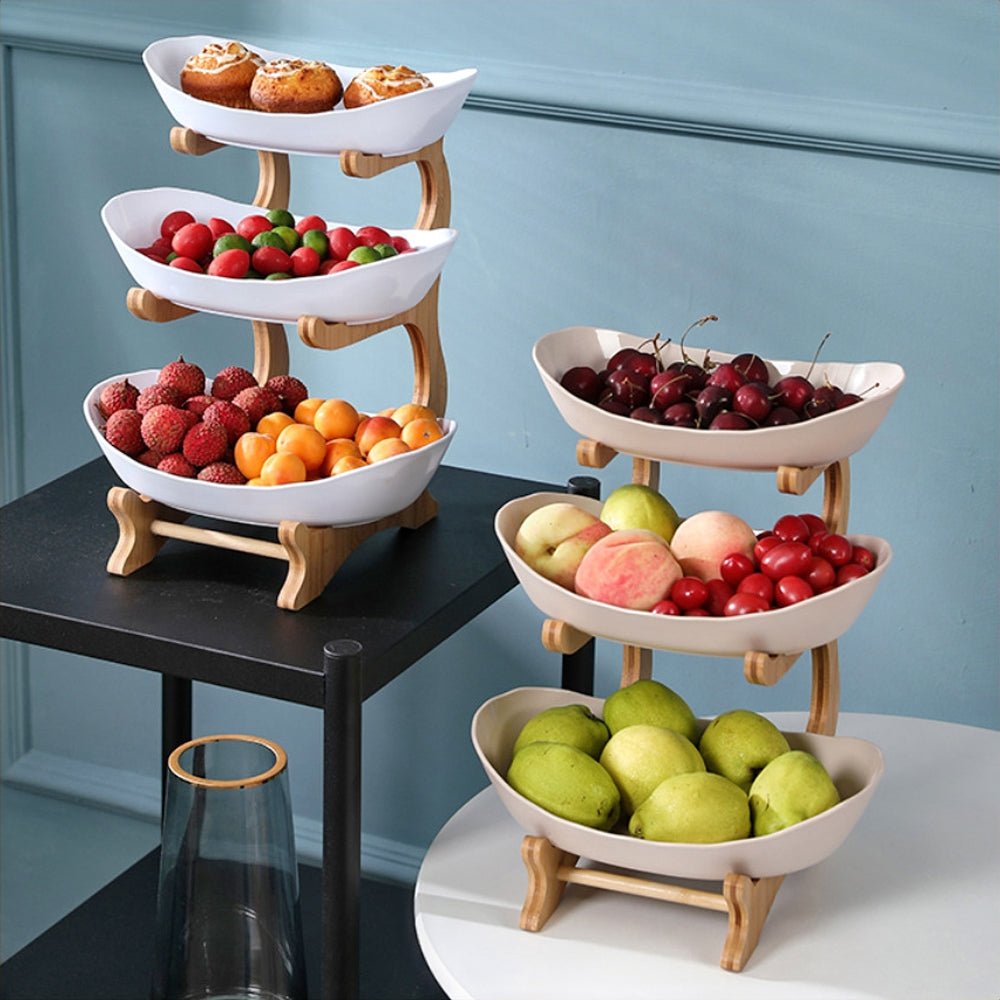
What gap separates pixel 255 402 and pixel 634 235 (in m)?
0.59

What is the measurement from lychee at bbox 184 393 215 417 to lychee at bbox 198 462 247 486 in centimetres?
7

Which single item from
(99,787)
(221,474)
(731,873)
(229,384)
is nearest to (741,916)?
(731,873)

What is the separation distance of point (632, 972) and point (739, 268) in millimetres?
897

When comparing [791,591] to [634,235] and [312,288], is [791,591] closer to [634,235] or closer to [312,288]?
[312,288]

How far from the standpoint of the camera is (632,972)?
125cm

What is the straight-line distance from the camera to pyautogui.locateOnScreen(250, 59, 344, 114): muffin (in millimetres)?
1507

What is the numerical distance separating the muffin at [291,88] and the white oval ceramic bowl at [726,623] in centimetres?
51

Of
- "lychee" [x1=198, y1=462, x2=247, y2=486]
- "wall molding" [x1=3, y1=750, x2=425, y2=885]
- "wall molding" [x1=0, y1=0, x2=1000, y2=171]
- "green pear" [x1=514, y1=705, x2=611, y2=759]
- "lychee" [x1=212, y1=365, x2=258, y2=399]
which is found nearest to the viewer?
"green pear" [x1=514, y1=705, x2=611, y2=759]

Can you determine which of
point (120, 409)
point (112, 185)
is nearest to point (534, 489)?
point (120, 409)

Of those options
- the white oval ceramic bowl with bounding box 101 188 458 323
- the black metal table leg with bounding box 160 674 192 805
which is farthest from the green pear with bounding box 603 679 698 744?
A: the black metal table leg with bounding box 160 674 192 805

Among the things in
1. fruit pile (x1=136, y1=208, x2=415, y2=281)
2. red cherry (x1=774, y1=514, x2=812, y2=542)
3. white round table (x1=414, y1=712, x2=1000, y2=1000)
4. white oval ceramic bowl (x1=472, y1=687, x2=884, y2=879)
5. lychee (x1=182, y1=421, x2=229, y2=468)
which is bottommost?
white round table (x1=414, y1=712, x2=1000, y2=1000)

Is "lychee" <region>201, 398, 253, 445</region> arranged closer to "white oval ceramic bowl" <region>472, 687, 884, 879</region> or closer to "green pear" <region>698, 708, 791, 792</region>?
"white oval ceramic bowl" <region>472, 687, 884, 879</region>

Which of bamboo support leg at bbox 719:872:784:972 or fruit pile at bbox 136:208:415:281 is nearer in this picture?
bamboo support leg at bbox 719:872:784:972

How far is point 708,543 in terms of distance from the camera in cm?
131
